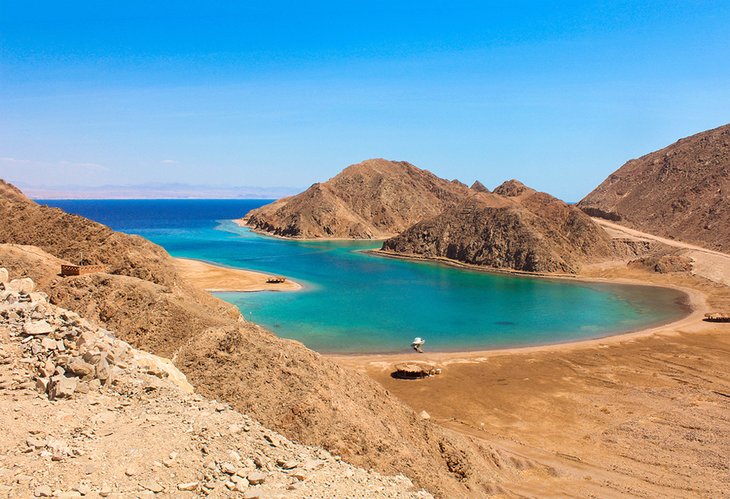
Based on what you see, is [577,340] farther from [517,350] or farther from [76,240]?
[76,240]

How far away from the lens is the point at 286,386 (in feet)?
49.8

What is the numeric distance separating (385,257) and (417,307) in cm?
4707

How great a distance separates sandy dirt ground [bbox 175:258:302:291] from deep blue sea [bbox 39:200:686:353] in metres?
2.96

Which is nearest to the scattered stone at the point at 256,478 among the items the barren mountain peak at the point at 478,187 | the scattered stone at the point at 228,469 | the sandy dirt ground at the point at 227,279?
the scattered stone at the point at 228,469

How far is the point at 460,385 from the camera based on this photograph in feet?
98.2

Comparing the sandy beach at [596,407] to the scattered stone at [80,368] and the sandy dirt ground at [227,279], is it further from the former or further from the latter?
Result: the sandy dirt ground at [227,279]

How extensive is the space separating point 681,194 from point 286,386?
11606cm

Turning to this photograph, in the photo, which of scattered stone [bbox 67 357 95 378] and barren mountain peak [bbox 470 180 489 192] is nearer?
scattered stone [bbox 67 357 95 378]

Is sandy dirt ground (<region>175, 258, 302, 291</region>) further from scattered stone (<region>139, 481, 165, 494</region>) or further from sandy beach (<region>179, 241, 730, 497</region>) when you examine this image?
scattered stone (<region>139, 481, 165, 494</region>)

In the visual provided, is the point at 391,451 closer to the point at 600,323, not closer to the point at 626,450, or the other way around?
the point at 626,450

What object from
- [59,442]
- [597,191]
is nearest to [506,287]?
[59,442]

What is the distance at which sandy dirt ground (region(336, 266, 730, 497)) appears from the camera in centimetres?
1894

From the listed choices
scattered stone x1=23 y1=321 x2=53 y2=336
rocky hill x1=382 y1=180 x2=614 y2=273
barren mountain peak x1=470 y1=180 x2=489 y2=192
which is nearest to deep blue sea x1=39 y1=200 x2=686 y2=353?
rocky hill x1=382 y1=180 x2=614 y2=273

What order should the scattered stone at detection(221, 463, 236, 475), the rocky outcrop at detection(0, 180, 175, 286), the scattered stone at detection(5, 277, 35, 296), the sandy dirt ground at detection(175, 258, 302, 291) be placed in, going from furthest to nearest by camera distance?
the sandy dirt ground at detection(175, 258, 302, 291), the rocky outcrop at detection(0, 180, 175, 286), the scattered stone at detection(5, 277, 35, 296), the scattered stone at detection(221, 463, 236, 475)
